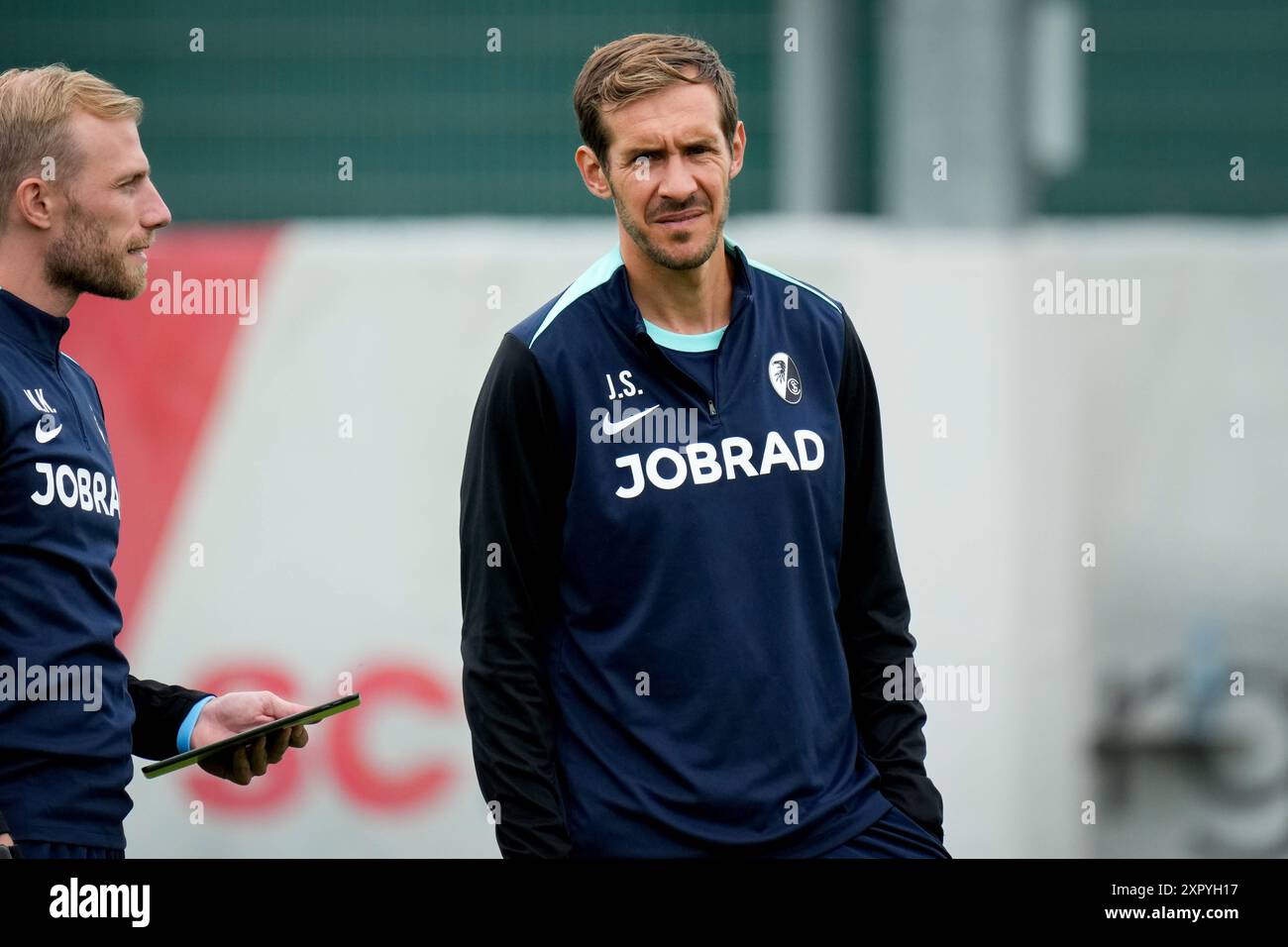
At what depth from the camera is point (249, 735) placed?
283cm

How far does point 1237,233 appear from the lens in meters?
5.58

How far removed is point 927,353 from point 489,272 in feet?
4.86

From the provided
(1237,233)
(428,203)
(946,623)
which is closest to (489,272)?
(428,203)

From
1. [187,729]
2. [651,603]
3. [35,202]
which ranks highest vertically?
[35,202]

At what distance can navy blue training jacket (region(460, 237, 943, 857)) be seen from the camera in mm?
2762

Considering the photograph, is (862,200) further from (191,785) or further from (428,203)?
(191,785)

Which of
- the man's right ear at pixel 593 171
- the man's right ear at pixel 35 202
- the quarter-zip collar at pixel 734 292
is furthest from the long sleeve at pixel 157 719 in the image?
the man's right ear at pixel 593 171

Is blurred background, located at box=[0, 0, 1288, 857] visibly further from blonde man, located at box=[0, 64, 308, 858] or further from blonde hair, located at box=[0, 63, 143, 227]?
blonde hair, located at box=[0, 63, 143, 227]

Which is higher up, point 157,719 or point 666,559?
point 666,559

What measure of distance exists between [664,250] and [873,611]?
770 mm

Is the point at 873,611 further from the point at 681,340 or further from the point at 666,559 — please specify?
the point at 681,340

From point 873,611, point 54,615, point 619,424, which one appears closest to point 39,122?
point 54,615

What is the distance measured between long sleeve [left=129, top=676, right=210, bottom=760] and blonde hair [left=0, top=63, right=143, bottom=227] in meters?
0.90

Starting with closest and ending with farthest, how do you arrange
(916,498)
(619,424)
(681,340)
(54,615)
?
(54,615)
(619,424)
(681,340)
(916,498)
